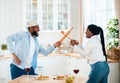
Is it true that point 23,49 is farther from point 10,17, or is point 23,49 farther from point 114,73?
point 10,17

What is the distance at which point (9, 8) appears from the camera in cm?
610

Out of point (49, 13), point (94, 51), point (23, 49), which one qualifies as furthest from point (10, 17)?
point (94, 51)

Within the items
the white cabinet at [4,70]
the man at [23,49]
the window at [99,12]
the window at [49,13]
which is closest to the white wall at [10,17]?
the window at [49,13]

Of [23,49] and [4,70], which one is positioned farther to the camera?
[4,70]

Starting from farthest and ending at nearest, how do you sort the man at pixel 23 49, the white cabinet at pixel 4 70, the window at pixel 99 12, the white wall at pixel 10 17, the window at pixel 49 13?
the window at pixel 49 13, the white wall at pixel 10 17, the white cabinet at pixel 4 70, the window at pixel 99 12, the man at pixel 23 49

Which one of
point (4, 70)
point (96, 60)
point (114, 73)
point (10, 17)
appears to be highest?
point (10, 17)

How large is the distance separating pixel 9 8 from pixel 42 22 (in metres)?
0.86

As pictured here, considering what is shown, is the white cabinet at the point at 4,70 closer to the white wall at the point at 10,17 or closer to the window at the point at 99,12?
the white wall at the point at 10,17

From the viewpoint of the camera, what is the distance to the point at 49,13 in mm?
6363

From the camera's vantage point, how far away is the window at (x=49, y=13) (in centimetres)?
628

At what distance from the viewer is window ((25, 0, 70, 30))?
6.28 m

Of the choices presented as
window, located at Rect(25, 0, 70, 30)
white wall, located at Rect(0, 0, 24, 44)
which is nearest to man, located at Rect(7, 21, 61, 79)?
white wall, located at Rect(0, 0, 24, 44)

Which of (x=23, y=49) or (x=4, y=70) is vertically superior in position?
(x=23, y=49)

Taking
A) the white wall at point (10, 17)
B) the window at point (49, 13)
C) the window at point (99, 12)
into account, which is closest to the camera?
the window at point (99, 12)
